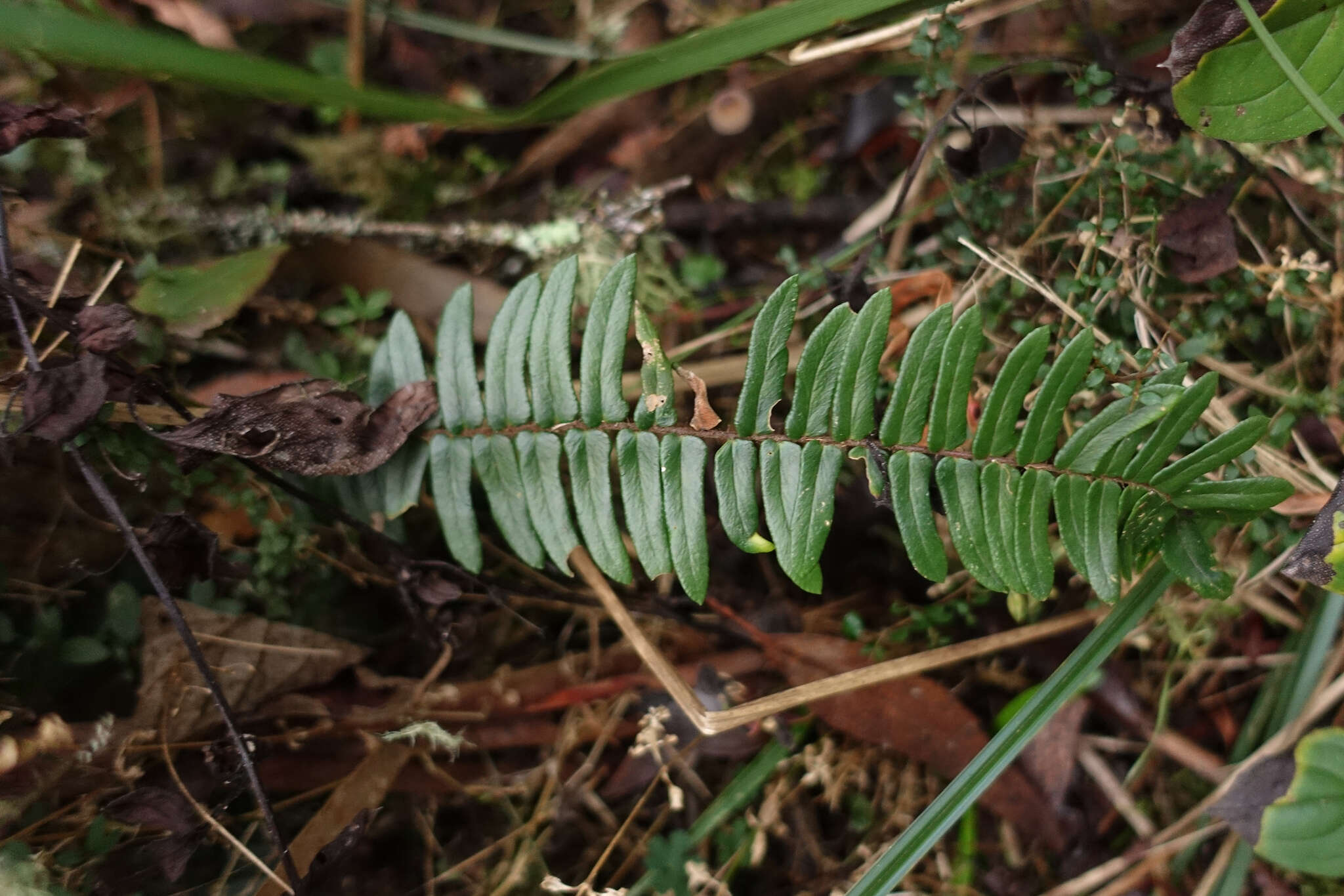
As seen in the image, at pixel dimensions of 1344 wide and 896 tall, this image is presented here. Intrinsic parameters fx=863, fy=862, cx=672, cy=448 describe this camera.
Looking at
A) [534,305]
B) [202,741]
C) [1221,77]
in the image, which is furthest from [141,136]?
[1221,77]

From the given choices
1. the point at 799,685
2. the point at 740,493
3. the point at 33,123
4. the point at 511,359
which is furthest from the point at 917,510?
the point at 33,123

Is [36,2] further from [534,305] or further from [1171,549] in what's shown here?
[1171,549]

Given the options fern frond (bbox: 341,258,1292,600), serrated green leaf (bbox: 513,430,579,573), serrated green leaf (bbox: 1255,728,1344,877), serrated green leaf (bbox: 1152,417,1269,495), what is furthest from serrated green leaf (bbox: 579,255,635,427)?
serrated green leaf (bbox: 1255,728,1344,877)

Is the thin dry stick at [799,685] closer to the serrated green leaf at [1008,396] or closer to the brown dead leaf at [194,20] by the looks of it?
the serrated green leaf at [1008,396]

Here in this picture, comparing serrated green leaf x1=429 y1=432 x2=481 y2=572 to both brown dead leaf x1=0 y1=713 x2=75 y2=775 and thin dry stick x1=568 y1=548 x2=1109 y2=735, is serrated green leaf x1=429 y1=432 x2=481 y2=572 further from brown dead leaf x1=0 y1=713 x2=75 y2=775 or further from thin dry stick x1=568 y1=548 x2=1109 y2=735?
brown dead leaf x1=0 y1=713 x2=75 y2=775

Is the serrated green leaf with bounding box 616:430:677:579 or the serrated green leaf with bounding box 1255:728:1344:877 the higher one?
the serrated green leaf with bounding box 616:430:677:579

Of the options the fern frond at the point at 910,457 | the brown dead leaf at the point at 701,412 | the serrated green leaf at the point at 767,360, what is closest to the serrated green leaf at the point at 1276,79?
the fern frond at the point at 910,457

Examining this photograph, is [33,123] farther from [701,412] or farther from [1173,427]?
[1173,427]
